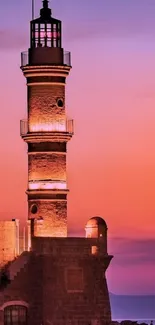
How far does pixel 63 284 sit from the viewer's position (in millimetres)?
81812

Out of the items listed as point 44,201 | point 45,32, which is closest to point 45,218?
point 44,201

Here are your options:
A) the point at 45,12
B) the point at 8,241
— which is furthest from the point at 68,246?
the point at 45,12

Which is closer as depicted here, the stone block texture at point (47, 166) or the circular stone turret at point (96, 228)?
the circular stone turret at point (96, 228)

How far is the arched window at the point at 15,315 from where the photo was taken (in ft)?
265

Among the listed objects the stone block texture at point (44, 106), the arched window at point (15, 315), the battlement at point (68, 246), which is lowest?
the arched window at point (15, 315)

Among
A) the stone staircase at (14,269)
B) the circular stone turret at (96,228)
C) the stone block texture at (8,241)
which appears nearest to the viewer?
the stone staircase at (14,269)

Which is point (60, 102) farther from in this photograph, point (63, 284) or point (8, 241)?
point (63, 284)

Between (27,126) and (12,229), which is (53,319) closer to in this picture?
(12,229)

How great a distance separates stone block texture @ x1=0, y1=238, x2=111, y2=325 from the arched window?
0.35 metres

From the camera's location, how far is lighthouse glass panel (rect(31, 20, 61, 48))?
280ft

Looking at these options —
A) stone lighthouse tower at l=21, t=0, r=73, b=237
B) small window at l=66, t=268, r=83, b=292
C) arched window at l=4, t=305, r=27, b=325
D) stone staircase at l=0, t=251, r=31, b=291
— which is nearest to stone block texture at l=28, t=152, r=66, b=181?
stone lighthouse tower at l=21, t=0, r=73, b=237

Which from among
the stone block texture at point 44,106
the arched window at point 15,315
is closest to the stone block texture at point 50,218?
the stone block texture at point 44,106

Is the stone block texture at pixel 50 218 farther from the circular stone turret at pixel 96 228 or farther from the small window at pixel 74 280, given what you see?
the small window at pixel 74 280

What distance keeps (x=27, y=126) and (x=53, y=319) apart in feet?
37.0
